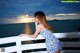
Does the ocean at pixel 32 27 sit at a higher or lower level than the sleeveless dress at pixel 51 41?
higher

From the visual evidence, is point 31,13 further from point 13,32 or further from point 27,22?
point 13,32

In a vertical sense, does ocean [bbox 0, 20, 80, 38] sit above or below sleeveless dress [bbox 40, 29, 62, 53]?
above

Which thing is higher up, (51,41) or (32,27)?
(32,27)

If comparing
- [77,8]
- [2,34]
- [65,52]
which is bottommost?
[65,52]

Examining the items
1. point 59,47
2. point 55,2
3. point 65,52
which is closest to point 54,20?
point 55,2

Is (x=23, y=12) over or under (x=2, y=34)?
over

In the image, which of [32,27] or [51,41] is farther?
[32,27]

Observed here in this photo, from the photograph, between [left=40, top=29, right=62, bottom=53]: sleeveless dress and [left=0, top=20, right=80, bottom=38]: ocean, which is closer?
[left=40, top=29, right=62, bottom=53]: sleeveless dress

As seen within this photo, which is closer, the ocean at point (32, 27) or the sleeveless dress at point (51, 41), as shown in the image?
the sleeveless dress at point (51, 41)

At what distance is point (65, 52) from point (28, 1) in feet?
7.19

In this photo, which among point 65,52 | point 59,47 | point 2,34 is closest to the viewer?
point 59,47

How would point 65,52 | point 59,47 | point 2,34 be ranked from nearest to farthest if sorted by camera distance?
1. point 59,47
2. point 65,52
3. point 2,34

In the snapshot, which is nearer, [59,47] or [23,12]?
[59,47]

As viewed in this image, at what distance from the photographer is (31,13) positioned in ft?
20.3
